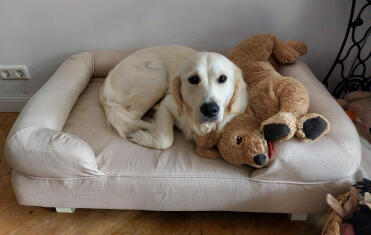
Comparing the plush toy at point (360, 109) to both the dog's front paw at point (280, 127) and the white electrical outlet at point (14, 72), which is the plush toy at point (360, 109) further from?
the white electrical outlet at point (14, 72)

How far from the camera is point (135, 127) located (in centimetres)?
151

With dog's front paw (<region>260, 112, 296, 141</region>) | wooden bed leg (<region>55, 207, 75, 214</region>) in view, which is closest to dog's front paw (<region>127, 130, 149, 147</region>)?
wooden bed leg (<region>55, 207, 75, 214</region>)

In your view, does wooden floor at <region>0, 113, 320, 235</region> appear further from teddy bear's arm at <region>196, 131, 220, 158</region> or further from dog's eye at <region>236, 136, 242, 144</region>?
dog's eye at <region>236, 136, 242, 144</region>

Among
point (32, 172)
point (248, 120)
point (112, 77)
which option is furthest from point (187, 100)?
point (32, 172)

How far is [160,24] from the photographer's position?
77.6 inches

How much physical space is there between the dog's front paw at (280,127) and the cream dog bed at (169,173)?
62 mm

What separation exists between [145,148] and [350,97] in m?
1.51

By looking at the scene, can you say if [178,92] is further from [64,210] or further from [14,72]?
[14,72]

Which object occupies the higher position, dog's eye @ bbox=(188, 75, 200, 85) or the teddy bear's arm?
dog's eye @ bbox=(188, 75, 200, 85)

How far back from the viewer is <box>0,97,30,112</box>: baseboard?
2.29m

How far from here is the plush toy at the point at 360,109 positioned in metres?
1.76

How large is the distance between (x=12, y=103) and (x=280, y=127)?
221 centimetres

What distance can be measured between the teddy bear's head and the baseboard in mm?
1861

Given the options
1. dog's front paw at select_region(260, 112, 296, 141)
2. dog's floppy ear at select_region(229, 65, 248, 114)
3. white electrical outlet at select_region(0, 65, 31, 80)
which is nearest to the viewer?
dog's front paw at select_region(260, 112, 296, 141)
